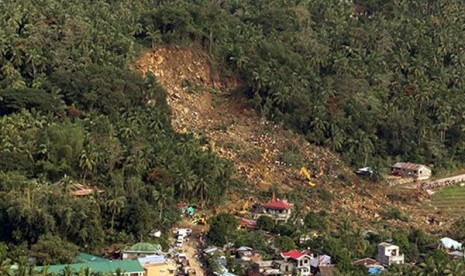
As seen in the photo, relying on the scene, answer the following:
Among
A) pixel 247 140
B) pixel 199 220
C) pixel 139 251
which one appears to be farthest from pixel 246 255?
pixel 247 140

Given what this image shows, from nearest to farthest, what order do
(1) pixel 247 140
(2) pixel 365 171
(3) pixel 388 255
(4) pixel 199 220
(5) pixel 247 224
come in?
(3) pixel 388 255, (5) pixel 247 224, (4) pixel 199 220, (1) pixel 247 140, (2) pixel 365 171

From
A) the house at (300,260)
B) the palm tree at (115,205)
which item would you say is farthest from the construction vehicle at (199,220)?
the house at (300,260)

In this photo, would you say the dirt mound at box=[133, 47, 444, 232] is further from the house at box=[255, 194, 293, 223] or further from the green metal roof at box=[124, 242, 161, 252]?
the green metal roof at box=[124, 242, 161, 252]

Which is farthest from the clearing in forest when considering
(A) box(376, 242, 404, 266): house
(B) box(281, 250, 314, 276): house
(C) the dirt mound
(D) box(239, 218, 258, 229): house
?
(B) box(281, 250, 314, 276): house

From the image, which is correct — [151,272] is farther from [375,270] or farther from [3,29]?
[3,29]

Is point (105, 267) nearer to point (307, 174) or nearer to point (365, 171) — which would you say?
point (307, 174)

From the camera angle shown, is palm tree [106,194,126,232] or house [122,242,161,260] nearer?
house [122,242,161,260]
